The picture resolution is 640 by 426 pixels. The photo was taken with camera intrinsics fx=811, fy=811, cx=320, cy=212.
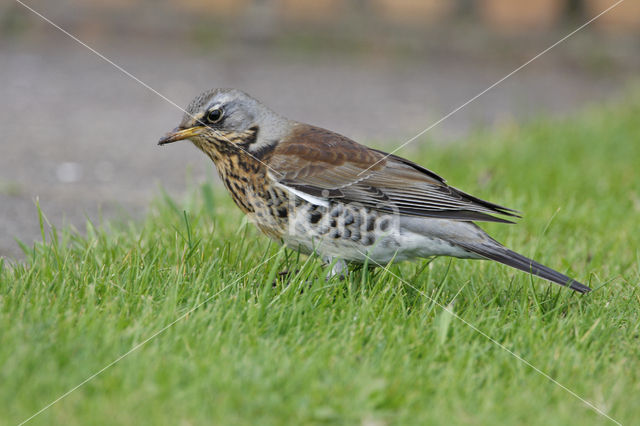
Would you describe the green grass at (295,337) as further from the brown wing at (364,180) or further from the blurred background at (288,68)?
the blurred background at (288,68)

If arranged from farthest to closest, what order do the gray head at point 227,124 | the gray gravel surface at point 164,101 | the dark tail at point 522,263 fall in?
1. the gray gravel surface at point 164,101
2. the gray head at point 227,124
3. the dark tail at point 522,263

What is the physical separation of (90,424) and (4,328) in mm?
648

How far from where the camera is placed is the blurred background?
784 cm

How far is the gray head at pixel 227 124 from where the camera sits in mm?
3971

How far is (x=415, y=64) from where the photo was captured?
1227 centimetres

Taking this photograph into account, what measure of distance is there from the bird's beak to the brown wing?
15.4 inches

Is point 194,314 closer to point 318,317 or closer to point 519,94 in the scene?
point 318,317

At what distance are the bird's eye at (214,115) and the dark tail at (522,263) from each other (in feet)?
4.34

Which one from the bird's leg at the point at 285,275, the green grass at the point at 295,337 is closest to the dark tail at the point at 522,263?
Answer: the green grass at the point at 295,337

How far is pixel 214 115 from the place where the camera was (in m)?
4.02

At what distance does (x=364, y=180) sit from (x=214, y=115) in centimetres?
81

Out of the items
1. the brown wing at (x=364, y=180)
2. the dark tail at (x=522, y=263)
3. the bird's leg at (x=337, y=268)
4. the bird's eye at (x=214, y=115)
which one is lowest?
the bird's leg at (x=337, y=268)

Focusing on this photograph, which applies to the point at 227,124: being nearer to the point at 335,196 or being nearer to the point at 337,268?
the point at 335,196

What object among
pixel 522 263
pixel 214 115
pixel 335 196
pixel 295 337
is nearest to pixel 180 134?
pixel 214 115
